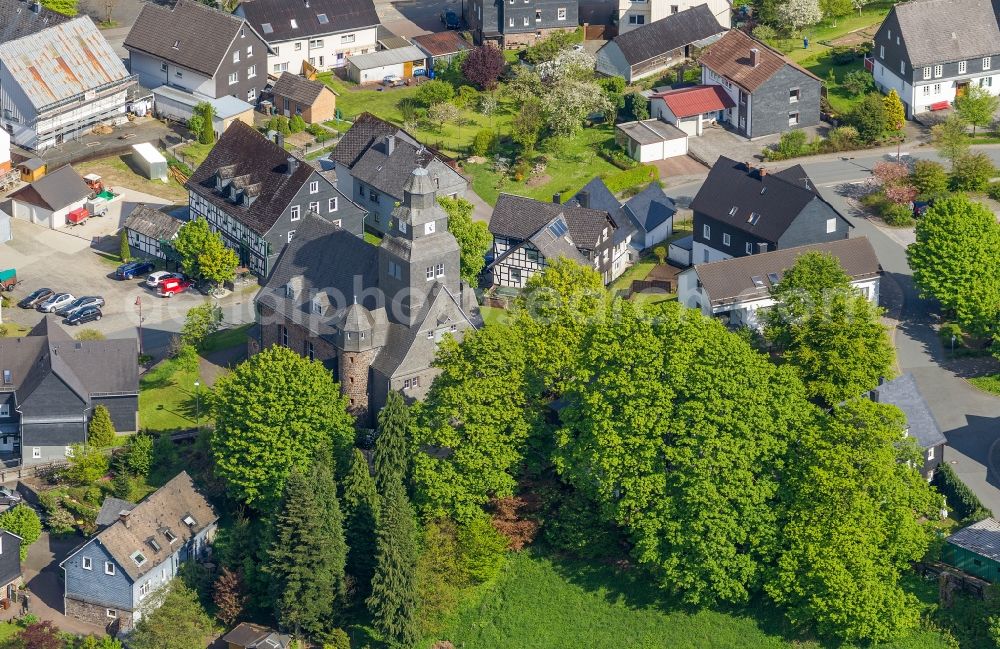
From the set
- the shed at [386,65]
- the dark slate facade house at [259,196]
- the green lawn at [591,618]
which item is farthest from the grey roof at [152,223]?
the green lawn at [591,618]

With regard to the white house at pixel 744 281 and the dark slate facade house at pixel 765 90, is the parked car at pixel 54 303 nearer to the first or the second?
the white house at pixel 744 281

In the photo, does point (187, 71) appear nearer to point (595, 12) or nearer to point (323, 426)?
point (595, 12)

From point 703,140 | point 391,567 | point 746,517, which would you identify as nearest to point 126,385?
point 391,567

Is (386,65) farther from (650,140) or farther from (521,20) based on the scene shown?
(650,140)

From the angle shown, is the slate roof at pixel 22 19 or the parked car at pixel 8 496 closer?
the parked car at pixel 8 496

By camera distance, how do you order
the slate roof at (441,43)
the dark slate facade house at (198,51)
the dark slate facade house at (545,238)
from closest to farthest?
the dark slate facade house at (545,238)
the dark slate facade house at (198,51)
the slate roof at (441,43)

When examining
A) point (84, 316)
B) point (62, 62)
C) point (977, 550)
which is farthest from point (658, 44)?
point (977, 550)

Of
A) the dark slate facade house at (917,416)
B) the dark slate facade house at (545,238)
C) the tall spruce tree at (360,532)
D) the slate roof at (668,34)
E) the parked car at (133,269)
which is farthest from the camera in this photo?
the slate roof at (668,34)
